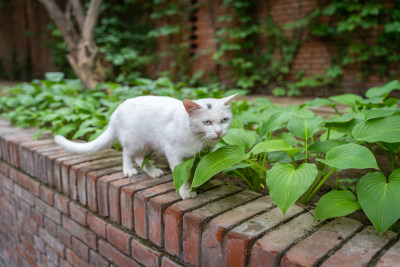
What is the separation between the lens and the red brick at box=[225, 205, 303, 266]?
1033 mm

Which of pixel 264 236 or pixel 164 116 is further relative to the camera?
pixel 164 116

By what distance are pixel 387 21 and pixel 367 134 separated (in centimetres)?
454

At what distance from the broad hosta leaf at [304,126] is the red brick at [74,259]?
1.31 metres

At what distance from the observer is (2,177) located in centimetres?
260

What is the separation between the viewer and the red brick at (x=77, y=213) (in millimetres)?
1711

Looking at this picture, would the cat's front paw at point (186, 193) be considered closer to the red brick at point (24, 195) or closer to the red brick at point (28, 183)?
the red brick at point (28, 183)

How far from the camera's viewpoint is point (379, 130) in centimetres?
122

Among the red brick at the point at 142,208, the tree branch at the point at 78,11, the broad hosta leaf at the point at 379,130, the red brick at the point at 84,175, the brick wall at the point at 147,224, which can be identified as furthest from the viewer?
the tree branch at the point at 78,11

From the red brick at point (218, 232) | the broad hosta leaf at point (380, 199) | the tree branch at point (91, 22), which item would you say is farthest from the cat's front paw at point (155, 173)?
the tree branch at point (91, 22)

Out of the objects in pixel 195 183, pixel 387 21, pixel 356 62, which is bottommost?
pixel 195 183

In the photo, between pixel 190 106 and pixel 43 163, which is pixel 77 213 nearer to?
pixel 43 163

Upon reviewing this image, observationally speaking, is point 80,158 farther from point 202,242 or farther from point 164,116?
point 202,242

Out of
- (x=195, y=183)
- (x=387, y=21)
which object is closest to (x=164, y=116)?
(x=195, y=183)

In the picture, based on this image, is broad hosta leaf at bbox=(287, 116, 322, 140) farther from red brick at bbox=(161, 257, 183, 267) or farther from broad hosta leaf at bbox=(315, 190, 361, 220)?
red brick at bbox=(161, 257, 183, 267)
